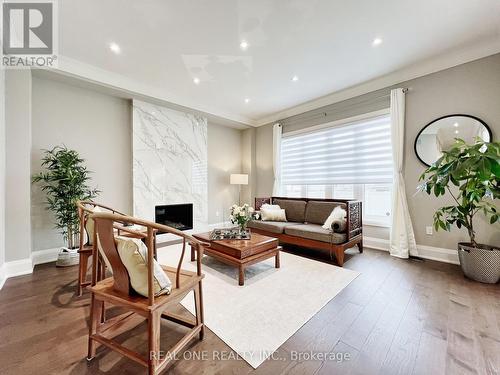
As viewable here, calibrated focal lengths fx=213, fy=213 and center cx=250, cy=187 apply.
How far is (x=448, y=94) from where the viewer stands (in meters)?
3.14

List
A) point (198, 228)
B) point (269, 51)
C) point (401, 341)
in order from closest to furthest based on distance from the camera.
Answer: point (401, 341) < point (269, 51) < point (198, 228)

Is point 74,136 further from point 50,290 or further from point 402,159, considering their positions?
point 402,159

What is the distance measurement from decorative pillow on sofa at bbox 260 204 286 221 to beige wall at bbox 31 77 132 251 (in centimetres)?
260

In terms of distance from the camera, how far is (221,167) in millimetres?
5836

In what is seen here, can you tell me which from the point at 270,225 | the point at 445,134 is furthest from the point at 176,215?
the point at 445,134

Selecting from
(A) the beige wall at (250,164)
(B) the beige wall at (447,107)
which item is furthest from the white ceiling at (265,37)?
→ (A) the beige wall at (250,164)

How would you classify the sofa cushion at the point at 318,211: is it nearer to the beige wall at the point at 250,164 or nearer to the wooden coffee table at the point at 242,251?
the wooden coffee table at the point at 242,251

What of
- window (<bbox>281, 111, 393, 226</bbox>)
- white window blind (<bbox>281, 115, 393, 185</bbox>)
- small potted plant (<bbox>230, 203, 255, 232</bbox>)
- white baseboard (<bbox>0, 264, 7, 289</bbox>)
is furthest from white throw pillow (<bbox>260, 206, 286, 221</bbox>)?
white baseboard (<bbox>0, 264, 7, 289</bbox>)

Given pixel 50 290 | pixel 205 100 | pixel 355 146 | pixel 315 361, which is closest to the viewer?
pixel 315 361

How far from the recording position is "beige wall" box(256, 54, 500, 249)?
283 centimetres

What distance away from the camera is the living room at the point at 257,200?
1463 mm

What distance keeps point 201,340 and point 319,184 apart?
384cm

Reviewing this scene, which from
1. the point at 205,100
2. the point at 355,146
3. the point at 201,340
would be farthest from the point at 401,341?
the point at 205,100

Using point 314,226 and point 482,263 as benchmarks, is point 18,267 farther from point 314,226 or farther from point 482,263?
point 482,263
